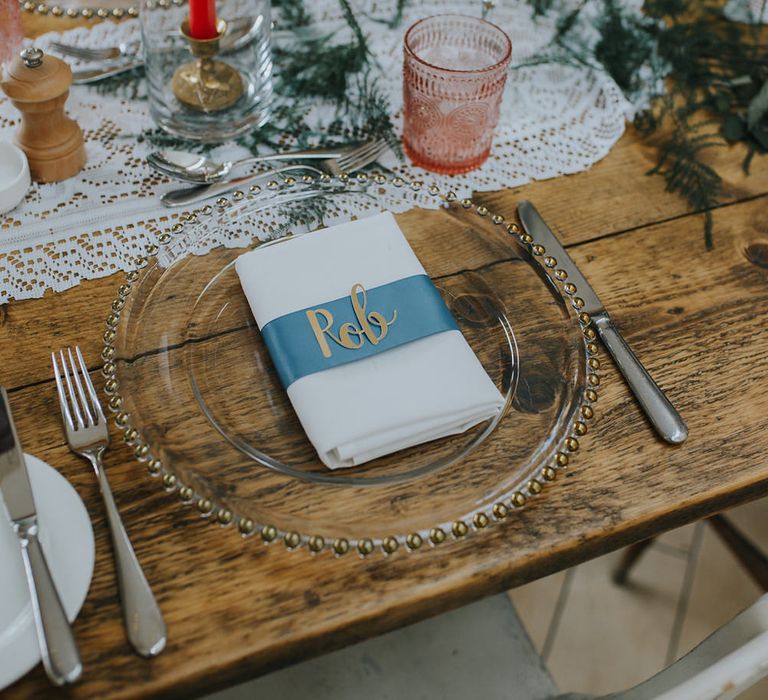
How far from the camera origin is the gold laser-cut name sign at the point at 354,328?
683 mm

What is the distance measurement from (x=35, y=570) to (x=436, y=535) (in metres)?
0.28

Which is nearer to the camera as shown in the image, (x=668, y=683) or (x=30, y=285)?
(x=668, y=683)

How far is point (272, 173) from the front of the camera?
34.9 inches

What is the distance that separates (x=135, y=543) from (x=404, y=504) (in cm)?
21

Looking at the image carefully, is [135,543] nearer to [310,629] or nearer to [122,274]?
[310,629]

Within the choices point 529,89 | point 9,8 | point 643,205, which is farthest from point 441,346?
point 9,8

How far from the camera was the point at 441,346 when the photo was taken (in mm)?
696

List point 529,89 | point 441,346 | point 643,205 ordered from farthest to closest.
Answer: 1. point 529,89
2. point 643,205
3. point 441,346

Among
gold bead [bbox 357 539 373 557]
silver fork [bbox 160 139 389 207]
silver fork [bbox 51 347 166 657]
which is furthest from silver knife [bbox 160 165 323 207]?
gold bead [bbox 357 539 373 557]

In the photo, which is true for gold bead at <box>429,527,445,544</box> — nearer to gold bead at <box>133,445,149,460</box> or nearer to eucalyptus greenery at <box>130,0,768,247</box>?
gold bead at <box>133,445,149,460</box>

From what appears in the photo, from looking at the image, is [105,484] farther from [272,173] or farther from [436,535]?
[272,173]

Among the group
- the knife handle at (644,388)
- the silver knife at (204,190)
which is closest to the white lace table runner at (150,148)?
the silver knife at (204,190)

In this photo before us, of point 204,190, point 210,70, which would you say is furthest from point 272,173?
point 210,70

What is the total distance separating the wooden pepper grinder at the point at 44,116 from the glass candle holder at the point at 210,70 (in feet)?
0.40
